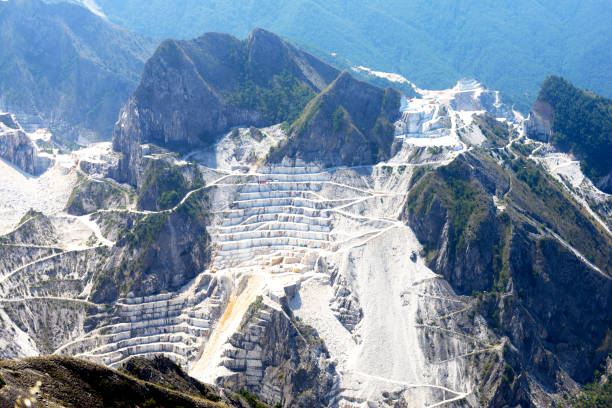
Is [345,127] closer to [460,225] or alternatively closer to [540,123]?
[460,225]

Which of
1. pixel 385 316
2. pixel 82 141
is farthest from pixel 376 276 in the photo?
pixel 82 141

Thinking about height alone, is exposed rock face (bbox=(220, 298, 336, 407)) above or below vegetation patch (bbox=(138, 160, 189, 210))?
below

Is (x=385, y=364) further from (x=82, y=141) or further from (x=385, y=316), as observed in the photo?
(x=82, y=141)

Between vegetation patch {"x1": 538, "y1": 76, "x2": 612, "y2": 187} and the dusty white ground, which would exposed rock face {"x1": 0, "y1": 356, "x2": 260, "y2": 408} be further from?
vegetation patch {"x1": 538, "y1": 76, "x2": 612, "y2": 187}

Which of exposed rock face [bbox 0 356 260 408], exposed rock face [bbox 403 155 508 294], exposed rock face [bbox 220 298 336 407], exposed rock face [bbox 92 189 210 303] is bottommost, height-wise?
exposed rock face [bbox 220 298 336 407]

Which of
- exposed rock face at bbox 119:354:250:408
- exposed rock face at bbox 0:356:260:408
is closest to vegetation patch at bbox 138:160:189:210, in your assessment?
exposed rock face at bbox 119:354:250:408

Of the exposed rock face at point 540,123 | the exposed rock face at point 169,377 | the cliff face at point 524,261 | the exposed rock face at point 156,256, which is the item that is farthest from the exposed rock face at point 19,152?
the exposed rock face at point 540,123

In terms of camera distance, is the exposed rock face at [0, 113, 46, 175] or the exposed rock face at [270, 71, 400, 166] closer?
the exposed rock face at [270, 71, 400, 166]
